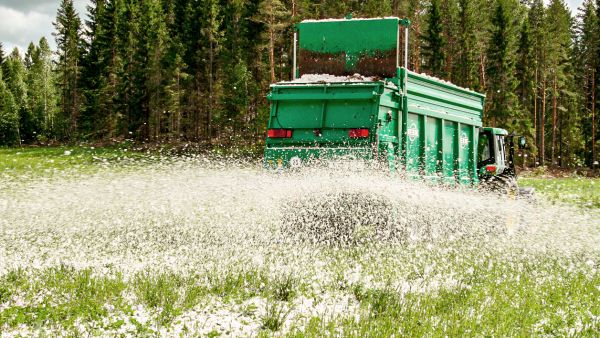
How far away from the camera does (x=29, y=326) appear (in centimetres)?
539

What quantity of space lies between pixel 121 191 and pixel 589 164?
5641 cm

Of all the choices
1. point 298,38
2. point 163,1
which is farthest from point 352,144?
point 163,1

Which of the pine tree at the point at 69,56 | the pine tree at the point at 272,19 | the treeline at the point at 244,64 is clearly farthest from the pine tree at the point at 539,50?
the pine tree at the point at 69,56

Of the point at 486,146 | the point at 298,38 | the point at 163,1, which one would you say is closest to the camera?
the point at 298,38

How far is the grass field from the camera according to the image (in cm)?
562

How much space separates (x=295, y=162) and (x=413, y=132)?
238cm

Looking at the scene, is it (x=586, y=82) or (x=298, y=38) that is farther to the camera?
(x=586, y=82)

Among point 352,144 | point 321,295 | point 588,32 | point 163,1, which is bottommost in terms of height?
point 321,295

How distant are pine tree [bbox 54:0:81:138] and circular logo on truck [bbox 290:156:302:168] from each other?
59.1 m

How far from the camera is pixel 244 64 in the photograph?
46812 millimetres

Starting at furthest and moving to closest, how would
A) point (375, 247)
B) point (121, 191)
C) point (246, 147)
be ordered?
point (246, 147), point (121, 191), point (375, 247)

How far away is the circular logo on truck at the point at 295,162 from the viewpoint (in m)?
10.8

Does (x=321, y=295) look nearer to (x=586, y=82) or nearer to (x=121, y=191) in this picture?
(x=121, y=191)

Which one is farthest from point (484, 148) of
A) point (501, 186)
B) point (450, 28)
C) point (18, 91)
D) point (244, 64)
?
point (18, 91)
